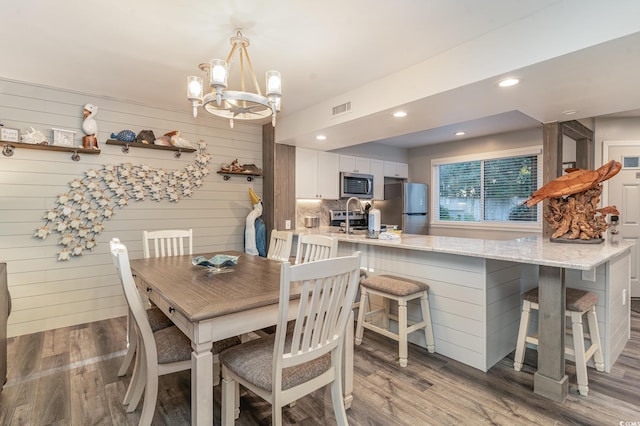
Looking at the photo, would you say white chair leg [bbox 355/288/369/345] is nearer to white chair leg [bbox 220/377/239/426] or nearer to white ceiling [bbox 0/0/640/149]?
white chair leg [bbox 220/377/239/426]

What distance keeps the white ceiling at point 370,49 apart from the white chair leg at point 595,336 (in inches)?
66.6

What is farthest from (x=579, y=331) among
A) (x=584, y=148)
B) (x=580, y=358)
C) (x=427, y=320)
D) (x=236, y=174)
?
(x=236, y=174)

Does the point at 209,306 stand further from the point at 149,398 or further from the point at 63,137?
the point at 63,137

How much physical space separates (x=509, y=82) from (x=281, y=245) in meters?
2.30

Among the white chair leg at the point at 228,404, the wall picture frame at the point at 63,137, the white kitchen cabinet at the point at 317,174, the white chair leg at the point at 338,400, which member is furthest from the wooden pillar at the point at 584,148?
the wall picture frame at the point at 63,137

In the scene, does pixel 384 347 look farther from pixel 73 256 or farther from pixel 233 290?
pixel 73 256

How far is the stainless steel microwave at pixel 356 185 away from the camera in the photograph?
5.07 m

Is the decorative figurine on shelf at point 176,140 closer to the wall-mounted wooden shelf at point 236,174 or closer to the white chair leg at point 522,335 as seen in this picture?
the wall-mounted wooden shelf at point 236,174

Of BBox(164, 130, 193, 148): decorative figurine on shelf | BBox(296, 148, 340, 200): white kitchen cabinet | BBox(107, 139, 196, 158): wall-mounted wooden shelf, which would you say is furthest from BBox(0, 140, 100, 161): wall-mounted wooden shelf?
BBox(296, 148, 340, 200): white kitchen cabinet

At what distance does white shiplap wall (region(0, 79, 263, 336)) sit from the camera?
3.08 m

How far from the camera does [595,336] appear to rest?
2324mm

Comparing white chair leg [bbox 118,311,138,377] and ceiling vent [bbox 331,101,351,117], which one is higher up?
ceiling vent [bbox 331,101,351,117]

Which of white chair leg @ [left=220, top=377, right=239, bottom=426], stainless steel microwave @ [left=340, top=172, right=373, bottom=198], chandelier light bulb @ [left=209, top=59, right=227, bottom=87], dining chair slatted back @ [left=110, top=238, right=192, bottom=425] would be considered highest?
chandelier light bulb @ [left=209, top=59, right=227, bottom=87]

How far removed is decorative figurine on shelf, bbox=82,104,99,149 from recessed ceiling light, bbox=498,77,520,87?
383 cm
